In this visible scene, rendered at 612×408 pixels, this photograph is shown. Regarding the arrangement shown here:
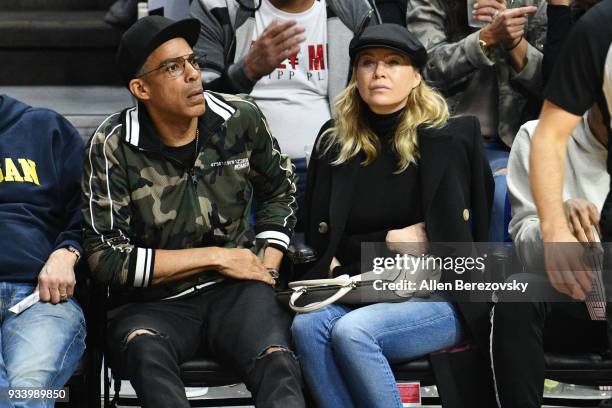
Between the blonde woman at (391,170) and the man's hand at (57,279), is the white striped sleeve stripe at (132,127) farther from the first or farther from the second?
the blonde woman at (391,170)

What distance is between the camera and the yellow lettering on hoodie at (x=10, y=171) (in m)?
4.04

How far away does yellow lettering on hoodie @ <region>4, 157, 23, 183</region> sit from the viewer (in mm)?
4039

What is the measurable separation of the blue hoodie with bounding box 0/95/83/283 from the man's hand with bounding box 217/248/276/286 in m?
0.50

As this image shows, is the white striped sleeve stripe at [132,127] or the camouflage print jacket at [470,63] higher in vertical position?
the camouflage print jacket at [470,63]

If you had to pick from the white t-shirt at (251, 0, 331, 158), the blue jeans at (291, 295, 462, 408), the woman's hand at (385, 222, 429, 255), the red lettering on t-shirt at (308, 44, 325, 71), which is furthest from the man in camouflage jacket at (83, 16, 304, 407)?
the red lettering on t-shirt at (308, 44, 325, 71)

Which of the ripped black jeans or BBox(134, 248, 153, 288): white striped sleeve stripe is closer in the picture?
the ripped black jeans

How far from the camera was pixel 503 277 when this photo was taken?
382cm

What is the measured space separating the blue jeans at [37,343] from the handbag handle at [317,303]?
0.72 meters

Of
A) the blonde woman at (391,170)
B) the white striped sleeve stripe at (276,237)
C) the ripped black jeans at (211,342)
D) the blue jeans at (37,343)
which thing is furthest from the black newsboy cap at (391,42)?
the blue jeans at (37,343)

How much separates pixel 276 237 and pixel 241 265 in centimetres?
22

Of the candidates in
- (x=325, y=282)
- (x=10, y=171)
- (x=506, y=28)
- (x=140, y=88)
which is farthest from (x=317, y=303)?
(x=506, y=28)

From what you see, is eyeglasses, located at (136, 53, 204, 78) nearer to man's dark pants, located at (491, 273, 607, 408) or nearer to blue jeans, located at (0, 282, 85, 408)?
blue jeans, located at (0, 282, 85, 408)

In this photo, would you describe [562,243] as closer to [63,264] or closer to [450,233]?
[450,233]

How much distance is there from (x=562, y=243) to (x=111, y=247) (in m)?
1.52
